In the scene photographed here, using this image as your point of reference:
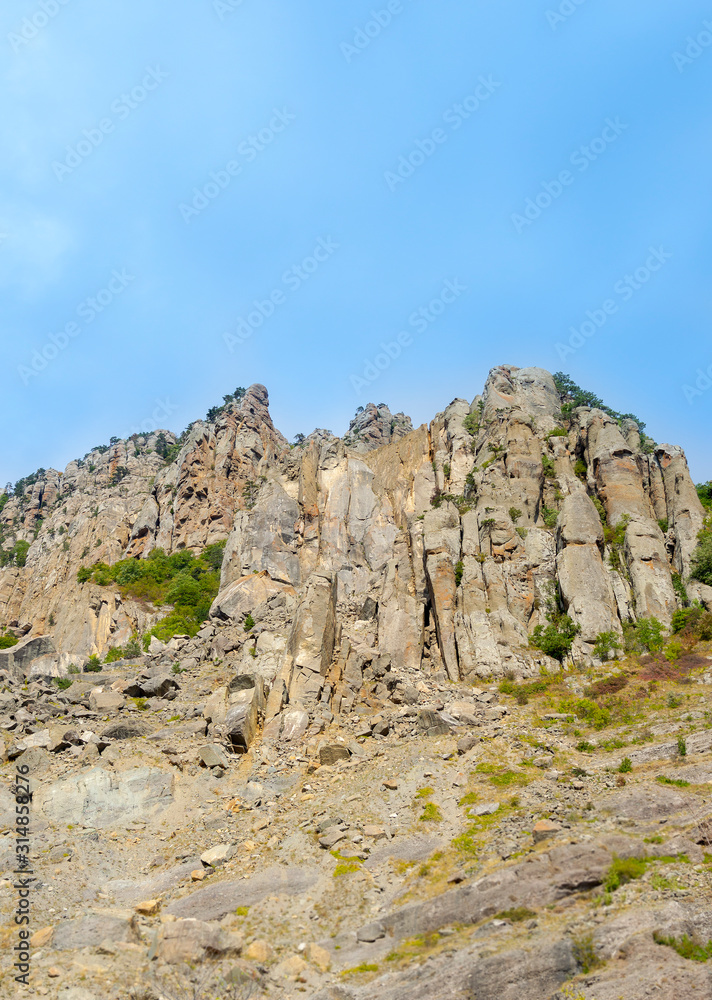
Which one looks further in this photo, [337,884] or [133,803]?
[133,803]

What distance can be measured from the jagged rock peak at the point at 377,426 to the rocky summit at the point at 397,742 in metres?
29.3

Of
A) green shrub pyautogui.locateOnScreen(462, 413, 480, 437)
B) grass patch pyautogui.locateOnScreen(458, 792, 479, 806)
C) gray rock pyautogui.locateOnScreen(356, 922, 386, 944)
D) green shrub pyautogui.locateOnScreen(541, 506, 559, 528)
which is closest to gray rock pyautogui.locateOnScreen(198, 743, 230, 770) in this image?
grass patch pyautogui.locateOnScreen(458, 792, 479, 806)

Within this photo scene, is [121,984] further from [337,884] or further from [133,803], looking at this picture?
[133,803]

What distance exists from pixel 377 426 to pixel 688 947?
90.8 metres

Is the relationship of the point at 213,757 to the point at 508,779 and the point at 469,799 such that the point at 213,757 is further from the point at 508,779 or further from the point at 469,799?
Answer: the point at 508,779

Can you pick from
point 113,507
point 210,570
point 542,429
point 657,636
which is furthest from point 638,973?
point 113,507

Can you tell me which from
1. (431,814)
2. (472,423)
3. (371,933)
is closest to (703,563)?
(431,814)

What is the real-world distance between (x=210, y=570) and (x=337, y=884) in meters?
48.6

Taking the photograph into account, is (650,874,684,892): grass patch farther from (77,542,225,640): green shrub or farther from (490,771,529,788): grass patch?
(77,542,225,640): green shrub

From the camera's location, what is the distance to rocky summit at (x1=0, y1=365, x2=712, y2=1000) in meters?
17.6

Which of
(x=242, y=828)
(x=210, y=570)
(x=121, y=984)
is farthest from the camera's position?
(x=210, y=570)

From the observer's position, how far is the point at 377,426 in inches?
4058

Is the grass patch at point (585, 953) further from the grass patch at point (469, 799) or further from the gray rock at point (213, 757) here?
the gray rock at point (213, 757)

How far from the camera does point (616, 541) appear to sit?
45.0 m
